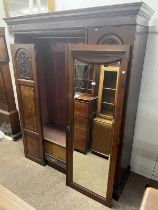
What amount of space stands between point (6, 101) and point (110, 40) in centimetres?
231

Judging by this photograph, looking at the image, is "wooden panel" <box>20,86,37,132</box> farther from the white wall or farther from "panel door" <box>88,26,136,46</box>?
the white wall

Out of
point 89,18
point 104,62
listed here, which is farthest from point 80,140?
point 89,18

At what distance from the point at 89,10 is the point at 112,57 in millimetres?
509

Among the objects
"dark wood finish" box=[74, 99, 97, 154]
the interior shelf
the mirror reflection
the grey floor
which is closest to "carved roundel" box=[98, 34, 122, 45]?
the mirror reflection

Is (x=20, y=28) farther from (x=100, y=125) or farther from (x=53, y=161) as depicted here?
(x=53, y=161)

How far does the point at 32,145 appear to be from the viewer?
2865 millimetres

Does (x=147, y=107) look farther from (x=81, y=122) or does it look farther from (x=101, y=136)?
(x=81, y=122)

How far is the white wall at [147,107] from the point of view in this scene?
2.08 m

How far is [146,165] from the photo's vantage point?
2.59m

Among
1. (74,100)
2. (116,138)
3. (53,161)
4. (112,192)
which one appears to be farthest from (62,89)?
(112,192)

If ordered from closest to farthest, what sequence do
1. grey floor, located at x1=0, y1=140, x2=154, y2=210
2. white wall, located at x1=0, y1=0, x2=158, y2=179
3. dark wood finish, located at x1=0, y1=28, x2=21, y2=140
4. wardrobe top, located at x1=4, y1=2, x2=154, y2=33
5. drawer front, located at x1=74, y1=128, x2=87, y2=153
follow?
wardrobe top, located at x1=4, y1=2, x2=154, y2=33
white wall, located at x1=0, y1=0, x2=158, y2=179
grey floor, located at x1=0, y1=140, x2=154, y2=210
drawer front, located at x1=74, y1=128, x2=87, y2=153
dark wood finish, located at x1=0, y1=28, x2=21, y2=140

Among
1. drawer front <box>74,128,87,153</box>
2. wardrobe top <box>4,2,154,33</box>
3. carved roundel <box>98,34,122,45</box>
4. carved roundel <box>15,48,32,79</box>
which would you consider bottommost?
drawer front <box>74,128,87,153</box>

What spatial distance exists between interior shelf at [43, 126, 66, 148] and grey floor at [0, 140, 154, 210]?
1.53 ft

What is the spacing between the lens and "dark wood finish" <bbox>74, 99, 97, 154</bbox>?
222cm
